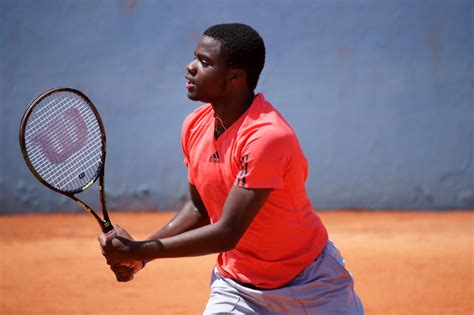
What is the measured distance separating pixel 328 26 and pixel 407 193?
2594mm

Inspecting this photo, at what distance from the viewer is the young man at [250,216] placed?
286 cm

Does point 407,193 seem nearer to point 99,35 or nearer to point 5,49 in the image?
point 99,35

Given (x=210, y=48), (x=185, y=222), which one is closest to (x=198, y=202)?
(x=185, y=222)

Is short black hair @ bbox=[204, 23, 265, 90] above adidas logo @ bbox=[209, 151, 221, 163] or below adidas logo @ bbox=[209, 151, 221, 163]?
above

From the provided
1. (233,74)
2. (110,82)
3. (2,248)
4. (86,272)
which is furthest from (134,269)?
(110,82)

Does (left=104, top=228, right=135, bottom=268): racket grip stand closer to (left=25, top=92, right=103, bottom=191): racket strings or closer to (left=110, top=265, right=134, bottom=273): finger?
(left=110, top=265, right=134, bottom=273): finger

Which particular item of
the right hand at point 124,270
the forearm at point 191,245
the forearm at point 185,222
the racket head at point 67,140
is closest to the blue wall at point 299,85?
the racket head at point 67,140

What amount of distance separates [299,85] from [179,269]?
4.28m

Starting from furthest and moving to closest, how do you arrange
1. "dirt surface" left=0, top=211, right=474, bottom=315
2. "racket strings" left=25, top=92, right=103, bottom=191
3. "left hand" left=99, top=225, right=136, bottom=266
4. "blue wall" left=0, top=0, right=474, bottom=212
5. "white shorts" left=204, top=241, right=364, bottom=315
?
"blue wall" left=0, top=0, right=474, bottom=212, "dirt surface" left=0, top=211, right=474, bottom=315, "racket strings" left=25, top=92, right=103, bottom=191, "white shorts" left=204, top=241, right=364, bottom=315, "left hand" left=99, top=225, right=136, bottom=266

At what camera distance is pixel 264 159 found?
9.18 ft

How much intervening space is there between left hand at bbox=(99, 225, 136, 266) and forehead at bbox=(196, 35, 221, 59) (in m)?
0.82

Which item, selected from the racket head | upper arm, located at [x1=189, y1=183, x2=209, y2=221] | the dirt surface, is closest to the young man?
upper arm, located at [x1=189, y1=183, x2=209, y2=221]

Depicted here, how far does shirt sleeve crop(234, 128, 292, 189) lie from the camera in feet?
9.17

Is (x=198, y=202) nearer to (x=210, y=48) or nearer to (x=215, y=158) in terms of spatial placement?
(x=215, y=158)
